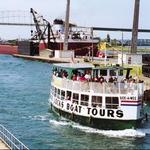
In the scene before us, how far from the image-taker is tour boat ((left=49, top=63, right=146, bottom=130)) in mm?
45000

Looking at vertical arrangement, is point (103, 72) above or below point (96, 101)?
above

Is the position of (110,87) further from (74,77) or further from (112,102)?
(74,77)

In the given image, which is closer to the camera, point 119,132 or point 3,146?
point 3,146

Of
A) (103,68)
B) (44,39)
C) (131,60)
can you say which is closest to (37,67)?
(131,60)

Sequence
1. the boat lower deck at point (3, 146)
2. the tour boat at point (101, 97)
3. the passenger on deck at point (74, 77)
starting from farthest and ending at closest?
1. the passenger on deck at point (74, 77)
2. the tour boat at point (101, 97)
3. the boat lower deck at point (3, 146)

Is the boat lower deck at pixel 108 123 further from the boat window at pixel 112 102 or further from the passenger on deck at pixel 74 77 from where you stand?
the passenger on deck at pixel 74 77

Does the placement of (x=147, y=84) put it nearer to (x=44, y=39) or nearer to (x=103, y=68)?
(x=103, y=68)

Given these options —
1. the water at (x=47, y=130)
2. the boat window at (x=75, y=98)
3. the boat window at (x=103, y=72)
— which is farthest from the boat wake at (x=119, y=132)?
the boat window at (x=103, y=72)

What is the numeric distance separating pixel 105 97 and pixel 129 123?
2755mm

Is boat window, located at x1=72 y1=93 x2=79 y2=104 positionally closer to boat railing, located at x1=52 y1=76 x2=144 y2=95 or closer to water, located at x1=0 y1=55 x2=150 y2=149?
boat railing, located at x1=52 y1=76 x2=144 y2=95

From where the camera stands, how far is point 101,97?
4597 centimetres

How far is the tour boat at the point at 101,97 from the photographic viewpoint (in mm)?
45000

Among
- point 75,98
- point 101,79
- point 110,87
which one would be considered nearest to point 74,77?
point 75,98

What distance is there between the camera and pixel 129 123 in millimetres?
44969
